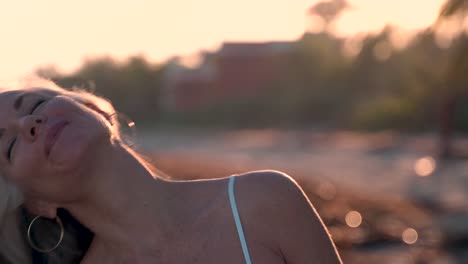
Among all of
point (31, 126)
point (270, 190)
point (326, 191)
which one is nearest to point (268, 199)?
point (270, 190)

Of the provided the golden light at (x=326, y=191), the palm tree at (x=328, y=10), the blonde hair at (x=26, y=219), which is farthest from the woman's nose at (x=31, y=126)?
the palm tree at (x=328, y=10)

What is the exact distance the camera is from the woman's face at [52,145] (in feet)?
8.00

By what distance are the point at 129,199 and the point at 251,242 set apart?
36cm

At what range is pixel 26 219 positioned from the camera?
2646mm

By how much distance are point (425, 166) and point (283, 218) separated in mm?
19702

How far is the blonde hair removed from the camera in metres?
2.56

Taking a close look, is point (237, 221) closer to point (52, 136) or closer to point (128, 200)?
point (128, 200)

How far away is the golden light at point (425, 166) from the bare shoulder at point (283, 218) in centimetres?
1802

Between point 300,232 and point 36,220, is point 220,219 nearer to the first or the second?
point 300,232

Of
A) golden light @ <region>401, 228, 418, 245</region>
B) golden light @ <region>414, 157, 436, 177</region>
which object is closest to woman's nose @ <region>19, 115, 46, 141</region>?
golden light @ <region>401, 228, 418, 245</region>

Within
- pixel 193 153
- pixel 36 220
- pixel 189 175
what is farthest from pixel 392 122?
pixel 36 220

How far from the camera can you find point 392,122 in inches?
1326

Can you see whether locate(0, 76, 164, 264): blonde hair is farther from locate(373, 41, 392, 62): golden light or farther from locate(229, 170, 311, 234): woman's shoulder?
locate(373, 41, 392, 62): golden light

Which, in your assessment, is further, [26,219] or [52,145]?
[26,219]
